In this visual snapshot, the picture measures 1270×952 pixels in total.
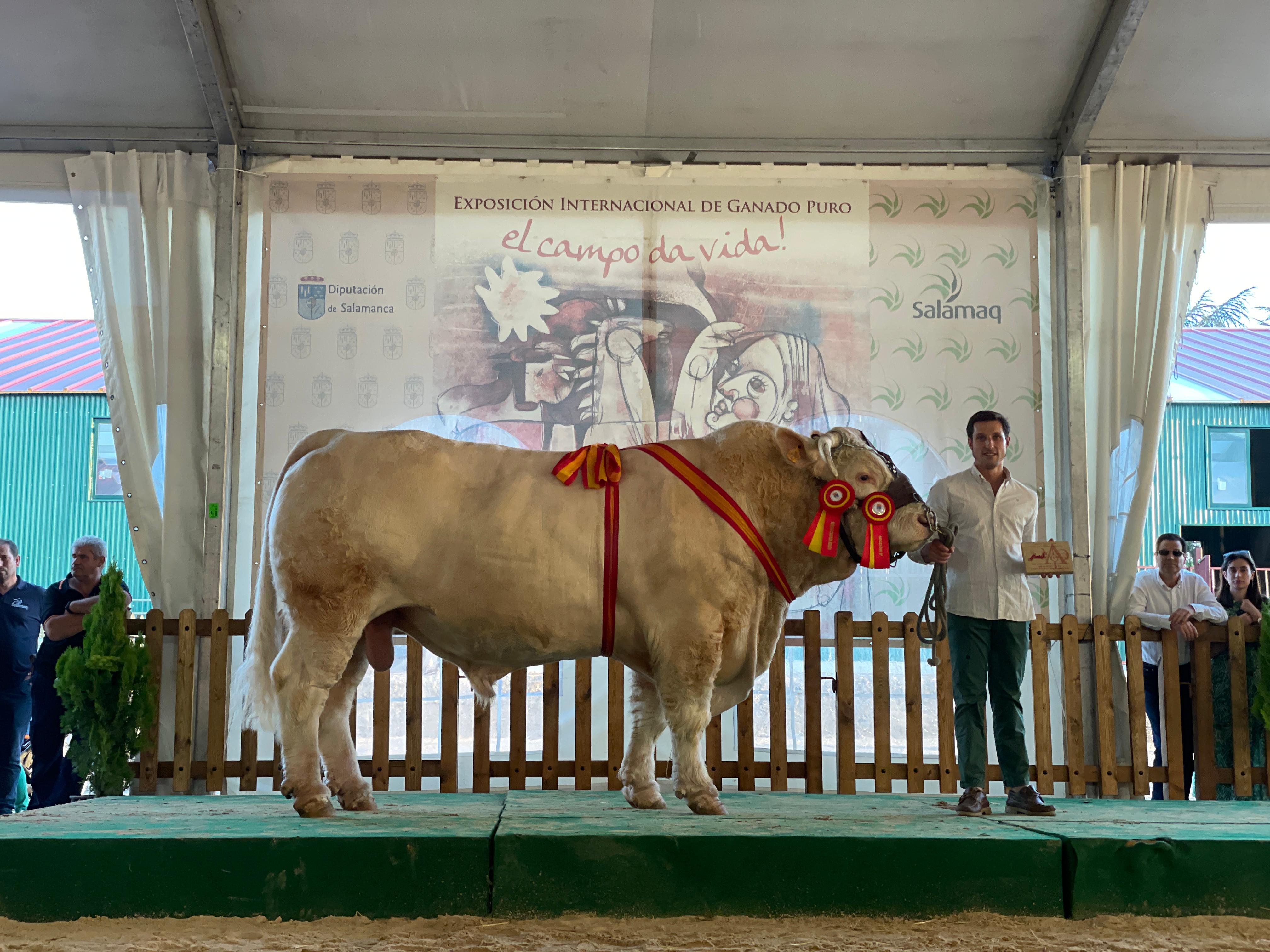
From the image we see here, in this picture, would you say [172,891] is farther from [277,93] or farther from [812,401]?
[277,93]

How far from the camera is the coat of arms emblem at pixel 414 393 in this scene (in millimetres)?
6188

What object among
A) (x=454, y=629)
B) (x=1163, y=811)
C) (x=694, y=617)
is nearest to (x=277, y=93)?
(x=454, y=629)

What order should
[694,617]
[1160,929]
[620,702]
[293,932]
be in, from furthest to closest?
[620,702]
[694,617]
[1160,929]
[293,932]

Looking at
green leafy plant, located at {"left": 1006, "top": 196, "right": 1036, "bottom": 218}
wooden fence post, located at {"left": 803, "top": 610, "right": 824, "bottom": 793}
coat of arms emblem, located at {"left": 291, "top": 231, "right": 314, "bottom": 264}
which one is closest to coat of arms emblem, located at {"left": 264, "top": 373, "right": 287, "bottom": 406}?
coat of arms emblem, located at {"left": 291, "top": 231, "right": 314, "bottom": 264}

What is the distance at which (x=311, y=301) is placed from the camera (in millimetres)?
6246

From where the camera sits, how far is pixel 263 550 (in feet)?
12.3

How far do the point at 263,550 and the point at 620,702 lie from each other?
95.3 inches

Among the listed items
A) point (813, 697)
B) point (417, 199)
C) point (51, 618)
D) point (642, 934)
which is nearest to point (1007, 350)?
point (813, 697)

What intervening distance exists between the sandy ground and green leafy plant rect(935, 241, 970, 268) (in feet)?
14.7

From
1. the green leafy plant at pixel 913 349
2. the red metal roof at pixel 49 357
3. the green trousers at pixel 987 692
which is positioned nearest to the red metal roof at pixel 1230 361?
the green leafy plant at pixel 913 349

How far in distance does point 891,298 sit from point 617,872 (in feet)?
15.1

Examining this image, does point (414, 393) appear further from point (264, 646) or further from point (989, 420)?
point (989, 420)

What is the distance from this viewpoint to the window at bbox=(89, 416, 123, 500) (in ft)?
45.1

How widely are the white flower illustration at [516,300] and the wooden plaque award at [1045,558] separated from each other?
3265 millimetres
